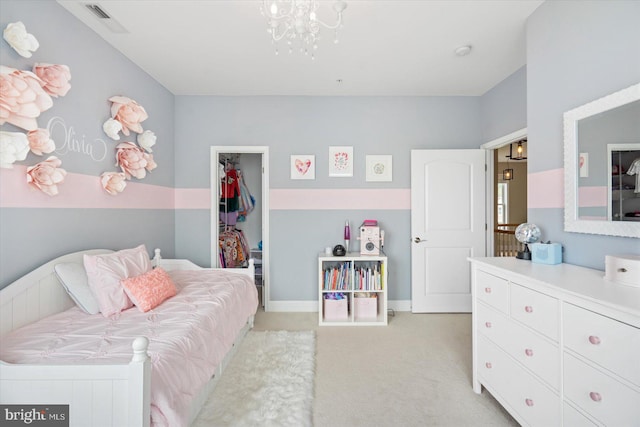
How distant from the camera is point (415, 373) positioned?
2.26 m

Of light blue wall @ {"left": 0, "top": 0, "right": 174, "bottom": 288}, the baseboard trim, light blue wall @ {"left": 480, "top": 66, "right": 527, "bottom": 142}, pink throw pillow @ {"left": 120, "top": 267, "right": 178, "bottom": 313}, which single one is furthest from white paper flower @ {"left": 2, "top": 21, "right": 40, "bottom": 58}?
light blue wall @ {"left": 480, "top": 66, "right": 527, "bottom": 142}

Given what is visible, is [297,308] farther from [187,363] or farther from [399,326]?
[187,363]

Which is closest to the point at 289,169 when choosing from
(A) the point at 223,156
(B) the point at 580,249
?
(A) the point at 223,156

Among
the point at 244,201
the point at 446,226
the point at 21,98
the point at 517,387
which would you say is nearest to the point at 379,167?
the point at 446,226

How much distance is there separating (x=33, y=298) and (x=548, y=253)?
312 centimetres

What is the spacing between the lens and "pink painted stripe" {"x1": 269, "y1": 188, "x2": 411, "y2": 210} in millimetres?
3625

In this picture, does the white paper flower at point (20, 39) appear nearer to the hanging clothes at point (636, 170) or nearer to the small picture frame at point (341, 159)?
the small picture frame at point (341, 159)

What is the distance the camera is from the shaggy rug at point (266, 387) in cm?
174

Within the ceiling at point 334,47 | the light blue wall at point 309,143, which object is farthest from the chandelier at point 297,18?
the light blue wall at point 309,143

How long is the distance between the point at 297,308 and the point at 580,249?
2.79 metres

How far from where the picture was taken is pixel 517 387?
1.59 meters

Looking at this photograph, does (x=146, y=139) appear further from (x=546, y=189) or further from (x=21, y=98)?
(x=546, y=189)

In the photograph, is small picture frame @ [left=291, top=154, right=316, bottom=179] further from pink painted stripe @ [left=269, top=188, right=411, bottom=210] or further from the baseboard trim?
the baseboard trim

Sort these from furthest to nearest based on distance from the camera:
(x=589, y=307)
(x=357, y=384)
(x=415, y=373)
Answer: (x=415, y=373)
(x=357, y=384)
(x=589, y=307)
